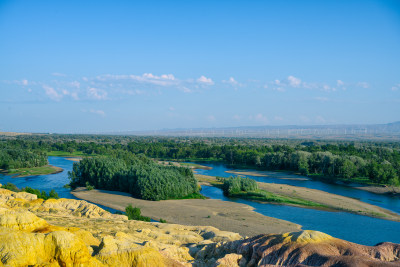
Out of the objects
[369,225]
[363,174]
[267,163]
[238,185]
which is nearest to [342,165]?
[363,174]

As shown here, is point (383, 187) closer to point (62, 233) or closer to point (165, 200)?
point (165, 200)

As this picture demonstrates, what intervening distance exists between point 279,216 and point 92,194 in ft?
93.9

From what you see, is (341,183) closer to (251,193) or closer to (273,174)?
(273,174)

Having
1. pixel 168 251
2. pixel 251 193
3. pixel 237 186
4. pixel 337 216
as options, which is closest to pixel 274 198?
pixel 251 193

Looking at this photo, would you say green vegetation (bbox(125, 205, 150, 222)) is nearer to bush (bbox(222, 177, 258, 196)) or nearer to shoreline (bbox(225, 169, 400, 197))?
bush (bbox(222, 177, 258, 196))

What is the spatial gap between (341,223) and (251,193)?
1618 cm

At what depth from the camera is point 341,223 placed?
35.2 meters

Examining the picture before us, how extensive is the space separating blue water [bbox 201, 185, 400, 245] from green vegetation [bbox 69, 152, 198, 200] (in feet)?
39.7

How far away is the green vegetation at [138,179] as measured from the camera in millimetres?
46188

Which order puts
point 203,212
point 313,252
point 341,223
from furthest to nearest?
point 203,212
point 341,223
point 313,252

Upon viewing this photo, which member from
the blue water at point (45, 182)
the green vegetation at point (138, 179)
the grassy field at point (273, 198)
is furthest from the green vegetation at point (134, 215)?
the grassy field at point (273, 198)

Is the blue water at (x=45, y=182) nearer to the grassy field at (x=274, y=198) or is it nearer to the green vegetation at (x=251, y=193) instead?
the green vegetation at (x=251, y=193)

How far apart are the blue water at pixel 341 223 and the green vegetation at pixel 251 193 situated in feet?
7.50

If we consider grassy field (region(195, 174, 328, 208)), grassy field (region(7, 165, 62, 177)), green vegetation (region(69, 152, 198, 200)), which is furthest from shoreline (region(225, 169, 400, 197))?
grassy field (region(7, 165, 62, 177))
